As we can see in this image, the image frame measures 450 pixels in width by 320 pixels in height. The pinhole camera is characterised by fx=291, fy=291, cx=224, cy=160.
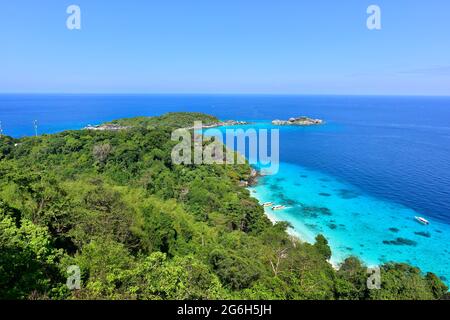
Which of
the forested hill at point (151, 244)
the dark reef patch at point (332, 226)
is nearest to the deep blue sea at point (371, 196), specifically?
the dark reef patch at point (332, 226)

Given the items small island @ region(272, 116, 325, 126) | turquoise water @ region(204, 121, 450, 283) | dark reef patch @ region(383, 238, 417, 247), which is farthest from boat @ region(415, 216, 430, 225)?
small island @ region(272, 116, 325, 126)

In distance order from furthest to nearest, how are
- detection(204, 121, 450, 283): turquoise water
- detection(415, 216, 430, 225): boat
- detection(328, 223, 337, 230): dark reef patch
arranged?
detection(415, 216, 430, 225): boat, detection(328, 223, 337, 230): dark reef patch, detection(204, 121, 450, 283): turquoise water

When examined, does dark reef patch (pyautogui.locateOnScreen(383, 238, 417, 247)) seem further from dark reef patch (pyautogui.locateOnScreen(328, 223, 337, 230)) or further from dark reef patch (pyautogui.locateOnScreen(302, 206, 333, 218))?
dark reef patch (pyautogui.locateOnScreen(302, 206, 333, 218))

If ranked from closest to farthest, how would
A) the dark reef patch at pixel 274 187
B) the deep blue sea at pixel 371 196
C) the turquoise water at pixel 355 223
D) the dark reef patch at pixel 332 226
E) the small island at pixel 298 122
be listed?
the turquoise water at pixel 355 223 → the deep blue sea at pixel 371 196 → the dark reef patch at pixel 332 226 → the dark reef patch at pixel 274 187 → the small island at pixel 298 122

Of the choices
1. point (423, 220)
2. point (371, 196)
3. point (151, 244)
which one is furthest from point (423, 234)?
point (151, 244)

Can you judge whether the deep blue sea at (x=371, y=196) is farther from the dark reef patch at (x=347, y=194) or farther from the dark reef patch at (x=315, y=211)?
the dark reef patch at (x=347, y=194)

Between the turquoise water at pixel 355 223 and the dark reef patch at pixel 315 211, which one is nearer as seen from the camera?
the turquoise water at pixel 355 223

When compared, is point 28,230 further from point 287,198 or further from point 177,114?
point 177,114
